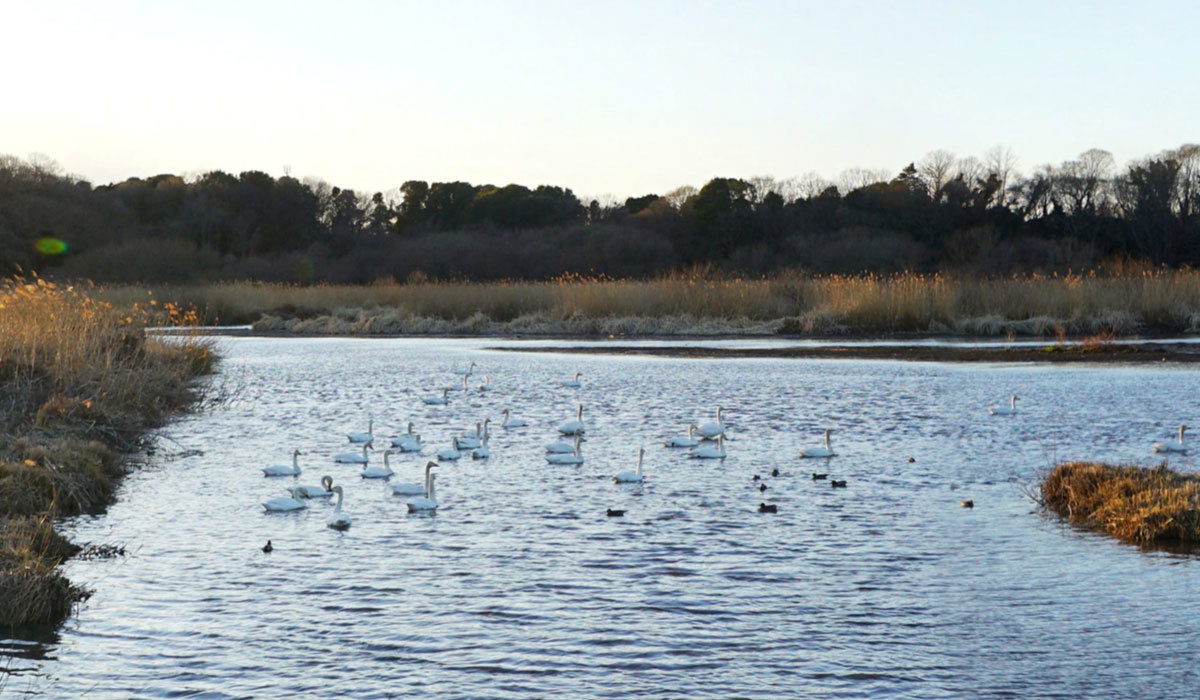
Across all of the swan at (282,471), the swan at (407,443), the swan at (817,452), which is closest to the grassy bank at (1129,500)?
the swan at (817,452)

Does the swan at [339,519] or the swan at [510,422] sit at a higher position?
the swan at [510,422]

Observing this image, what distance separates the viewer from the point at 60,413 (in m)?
13.5

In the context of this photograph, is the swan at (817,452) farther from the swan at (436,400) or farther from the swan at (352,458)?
the swan at (436,400)

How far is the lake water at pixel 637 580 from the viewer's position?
6.39 meters

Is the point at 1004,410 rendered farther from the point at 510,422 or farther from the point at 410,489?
the point at 410,489

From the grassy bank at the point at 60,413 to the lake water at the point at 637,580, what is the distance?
334 mm

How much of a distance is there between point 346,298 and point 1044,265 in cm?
3189

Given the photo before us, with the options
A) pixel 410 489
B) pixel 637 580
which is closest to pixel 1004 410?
pixel 410 489

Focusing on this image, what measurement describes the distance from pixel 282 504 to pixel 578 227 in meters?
64.0

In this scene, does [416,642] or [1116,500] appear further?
[1116,500]

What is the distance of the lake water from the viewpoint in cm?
639

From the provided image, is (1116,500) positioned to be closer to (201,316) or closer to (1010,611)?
(1010,611)

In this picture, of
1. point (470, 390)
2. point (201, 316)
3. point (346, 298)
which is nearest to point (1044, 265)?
point (346, 298)

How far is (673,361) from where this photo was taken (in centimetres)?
2844
